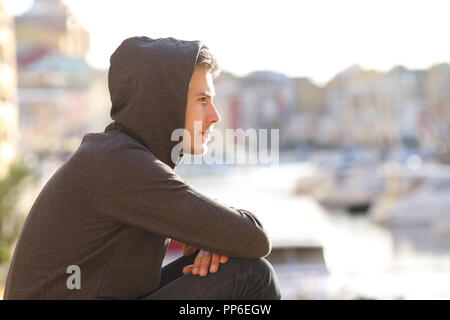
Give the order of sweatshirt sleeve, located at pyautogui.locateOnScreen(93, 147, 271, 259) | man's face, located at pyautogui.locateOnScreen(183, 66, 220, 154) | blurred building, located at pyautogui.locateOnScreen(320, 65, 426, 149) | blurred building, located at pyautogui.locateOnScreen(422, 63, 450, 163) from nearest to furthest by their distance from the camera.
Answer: sweatshirt sleeve, located at pyautogui.locateOnScreen(93, 147, 271, 259) < man's face, located at pyautogui.locateOnScreen(183, 66, 220, 154) < blurred building, located at pyautogui.locateOnScreen(422, 63, 450, 163) < blurred building, located at pyautogui.locateOnScreen(320, 65, 426, 149)

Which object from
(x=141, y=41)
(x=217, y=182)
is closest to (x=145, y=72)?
(x=141, y=41)

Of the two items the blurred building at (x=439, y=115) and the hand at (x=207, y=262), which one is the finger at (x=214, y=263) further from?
the blurred building at (x=439, y=115)

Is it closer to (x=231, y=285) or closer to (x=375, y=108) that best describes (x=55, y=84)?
(x=375, y=108)

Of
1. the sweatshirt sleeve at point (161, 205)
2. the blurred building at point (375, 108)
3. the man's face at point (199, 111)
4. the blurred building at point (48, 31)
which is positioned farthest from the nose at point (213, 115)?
the blurred building at point (48, 31)

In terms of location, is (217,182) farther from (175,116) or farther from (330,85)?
(175,116)

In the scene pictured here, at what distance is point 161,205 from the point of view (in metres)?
1.40

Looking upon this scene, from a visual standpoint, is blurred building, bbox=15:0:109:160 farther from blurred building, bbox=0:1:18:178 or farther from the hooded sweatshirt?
the hooded sweatshirt

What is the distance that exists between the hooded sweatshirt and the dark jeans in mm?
29

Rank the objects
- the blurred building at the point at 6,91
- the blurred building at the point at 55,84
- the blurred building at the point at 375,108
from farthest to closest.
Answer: the blurred building at the point at 55,84
the blurred building at the point at 375,108
the blurred building at the point at 6,91

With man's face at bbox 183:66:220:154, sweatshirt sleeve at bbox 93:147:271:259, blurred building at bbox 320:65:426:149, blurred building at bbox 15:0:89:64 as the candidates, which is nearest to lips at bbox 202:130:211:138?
man's face at bbox 183:66:220:154

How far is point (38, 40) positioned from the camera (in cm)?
6281

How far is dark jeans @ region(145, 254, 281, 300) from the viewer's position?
145 cm

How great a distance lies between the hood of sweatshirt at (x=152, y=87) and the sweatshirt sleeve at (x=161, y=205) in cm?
10

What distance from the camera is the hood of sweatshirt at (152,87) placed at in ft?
4.88
